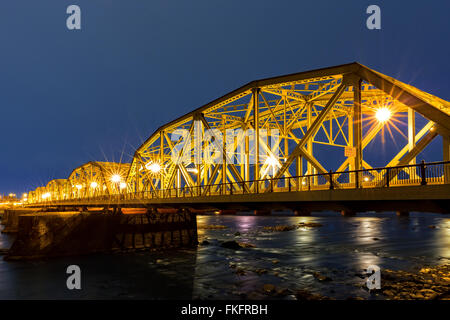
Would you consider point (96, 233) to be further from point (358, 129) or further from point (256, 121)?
point (358, 129)

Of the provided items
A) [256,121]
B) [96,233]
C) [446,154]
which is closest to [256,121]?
[256,121]

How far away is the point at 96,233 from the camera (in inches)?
1309

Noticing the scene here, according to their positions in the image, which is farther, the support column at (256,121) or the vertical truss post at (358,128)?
the support column at (256,121)

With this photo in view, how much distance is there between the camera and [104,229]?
33688mm

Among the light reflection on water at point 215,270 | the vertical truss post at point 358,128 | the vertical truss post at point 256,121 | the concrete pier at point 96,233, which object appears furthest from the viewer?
the concrete pier at point 96,233

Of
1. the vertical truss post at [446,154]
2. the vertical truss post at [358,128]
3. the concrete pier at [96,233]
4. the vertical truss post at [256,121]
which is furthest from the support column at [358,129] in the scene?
the concrete pier at [96,233]

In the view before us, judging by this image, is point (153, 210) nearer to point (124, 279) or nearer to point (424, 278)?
point (124, 279)

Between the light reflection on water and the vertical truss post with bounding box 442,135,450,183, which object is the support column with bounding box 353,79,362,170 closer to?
the vertical truss post with bounding box 442,135,450,183

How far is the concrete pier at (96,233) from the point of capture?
2981 centimetres

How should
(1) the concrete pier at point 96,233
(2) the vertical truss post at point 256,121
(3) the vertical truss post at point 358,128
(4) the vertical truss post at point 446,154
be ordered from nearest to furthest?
(4) the vertical truss post at point 446,154 < (3) the vertical truss post at point 358,128 < (2) the vertical truss post at point 256,121 < (1) the concrete pier at point 96,233

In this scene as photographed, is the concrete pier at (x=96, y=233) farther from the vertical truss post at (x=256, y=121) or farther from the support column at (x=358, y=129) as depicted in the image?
the support column at (x=358, y=129)
